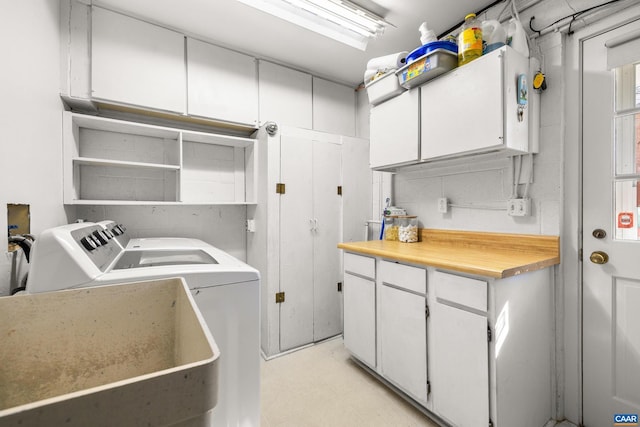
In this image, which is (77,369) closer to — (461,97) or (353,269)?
(353,269)

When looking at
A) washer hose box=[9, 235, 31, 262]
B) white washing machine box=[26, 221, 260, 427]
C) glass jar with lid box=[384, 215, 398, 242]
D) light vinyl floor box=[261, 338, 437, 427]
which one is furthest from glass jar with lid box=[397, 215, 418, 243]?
washer hose box=[9, 235, 31, 262]

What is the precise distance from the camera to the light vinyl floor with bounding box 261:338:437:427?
1.68 metres

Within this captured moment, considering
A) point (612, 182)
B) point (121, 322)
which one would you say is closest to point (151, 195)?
point (121, 322)

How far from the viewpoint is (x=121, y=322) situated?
2.71 feet

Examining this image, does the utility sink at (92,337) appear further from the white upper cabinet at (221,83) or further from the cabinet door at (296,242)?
the white upper cabinet at (221,83)

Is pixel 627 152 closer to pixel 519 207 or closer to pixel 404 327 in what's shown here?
pixel 519 207

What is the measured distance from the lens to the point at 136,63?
2.09 metres

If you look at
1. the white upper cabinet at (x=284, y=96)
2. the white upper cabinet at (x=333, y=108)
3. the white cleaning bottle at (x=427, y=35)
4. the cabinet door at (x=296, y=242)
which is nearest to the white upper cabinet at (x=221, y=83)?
the white upper cabinet at (x=284, y=96)

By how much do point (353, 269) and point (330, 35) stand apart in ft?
5.96

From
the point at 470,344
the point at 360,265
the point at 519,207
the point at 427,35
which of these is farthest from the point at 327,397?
the point at 427,35

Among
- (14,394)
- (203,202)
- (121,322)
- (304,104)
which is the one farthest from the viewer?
(304,104)

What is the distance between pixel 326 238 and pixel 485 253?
1358mm

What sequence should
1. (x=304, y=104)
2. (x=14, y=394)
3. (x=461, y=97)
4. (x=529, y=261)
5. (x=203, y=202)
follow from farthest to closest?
(x=304, y=104), (x=203, y=202), (x=461, y=97), (x=529, y=261), (x=14, y=394)

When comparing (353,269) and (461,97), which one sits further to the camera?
(353,269)
